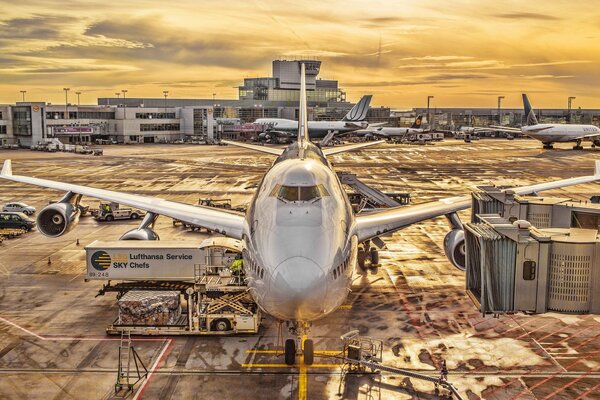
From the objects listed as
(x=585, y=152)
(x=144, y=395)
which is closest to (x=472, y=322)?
(x=144, y=395)

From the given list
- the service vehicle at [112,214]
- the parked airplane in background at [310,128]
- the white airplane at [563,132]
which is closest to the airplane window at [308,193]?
the service vehicle at [112,214]

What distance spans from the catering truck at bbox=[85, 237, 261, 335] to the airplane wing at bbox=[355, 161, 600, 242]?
6167mm

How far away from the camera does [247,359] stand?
23.4 metres

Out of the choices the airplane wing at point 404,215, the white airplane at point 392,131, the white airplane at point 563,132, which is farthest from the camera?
the white airplane at point 392,131

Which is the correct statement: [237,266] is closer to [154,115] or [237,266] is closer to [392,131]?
[154,115]

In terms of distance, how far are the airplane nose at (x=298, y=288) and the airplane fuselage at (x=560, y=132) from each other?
461ft

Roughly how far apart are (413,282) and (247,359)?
1370cm

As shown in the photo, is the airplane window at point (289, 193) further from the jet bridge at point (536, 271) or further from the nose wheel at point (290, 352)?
the jet bridge at point (536, 271)

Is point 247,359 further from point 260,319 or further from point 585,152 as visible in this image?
point 585,152

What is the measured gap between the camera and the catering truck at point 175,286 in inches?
1017

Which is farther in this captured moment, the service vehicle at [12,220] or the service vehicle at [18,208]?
the service vehicle at [18,208]

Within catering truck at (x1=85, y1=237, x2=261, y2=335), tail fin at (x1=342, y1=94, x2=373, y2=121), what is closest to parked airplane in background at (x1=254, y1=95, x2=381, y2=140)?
tail fin at (x1=342, y1=94, x2=373, y2=121)

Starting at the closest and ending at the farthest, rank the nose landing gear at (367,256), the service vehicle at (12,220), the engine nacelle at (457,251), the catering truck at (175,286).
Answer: the catering truck at (175,286) < the engine nacelle at (457,251) < the nose landing gear at (367,256) < the service vehicle at (12,220)

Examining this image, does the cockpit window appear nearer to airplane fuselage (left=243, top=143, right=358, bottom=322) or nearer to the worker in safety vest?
airplane fuselage (left=243, top=143, right=358, bottom=322)
